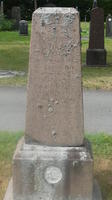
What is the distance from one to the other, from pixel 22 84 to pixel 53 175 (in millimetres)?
7194

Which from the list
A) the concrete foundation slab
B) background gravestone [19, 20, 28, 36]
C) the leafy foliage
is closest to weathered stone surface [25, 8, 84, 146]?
the concrete foundation slab

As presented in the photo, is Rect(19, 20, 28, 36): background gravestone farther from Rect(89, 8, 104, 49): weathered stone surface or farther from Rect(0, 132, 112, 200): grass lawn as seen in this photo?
Rect(0, 132, 112, 200): grass lawn

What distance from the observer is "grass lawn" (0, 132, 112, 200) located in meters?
4.86

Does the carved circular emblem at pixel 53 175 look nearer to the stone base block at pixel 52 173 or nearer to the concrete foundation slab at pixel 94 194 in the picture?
the stone base block at pixel 52 173

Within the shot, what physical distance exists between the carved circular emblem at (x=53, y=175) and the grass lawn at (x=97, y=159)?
2.58ft

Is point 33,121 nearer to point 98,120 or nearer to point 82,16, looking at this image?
point 98,120

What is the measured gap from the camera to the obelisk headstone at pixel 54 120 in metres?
3.86

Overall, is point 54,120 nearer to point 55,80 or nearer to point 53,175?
point 55,80

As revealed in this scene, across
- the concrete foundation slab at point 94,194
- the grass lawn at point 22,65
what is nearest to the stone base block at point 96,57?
the grass lawn at point 22,65

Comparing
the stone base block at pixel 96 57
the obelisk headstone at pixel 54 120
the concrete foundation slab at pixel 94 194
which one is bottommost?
the stone base block at pixel 96 57

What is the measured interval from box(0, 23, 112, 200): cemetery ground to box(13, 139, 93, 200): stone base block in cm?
66

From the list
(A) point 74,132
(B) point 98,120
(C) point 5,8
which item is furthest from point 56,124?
(C) point 5,8

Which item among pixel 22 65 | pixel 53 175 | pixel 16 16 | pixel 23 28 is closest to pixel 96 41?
pixel 22 65

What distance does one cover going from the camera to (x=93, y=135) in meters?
6.65
